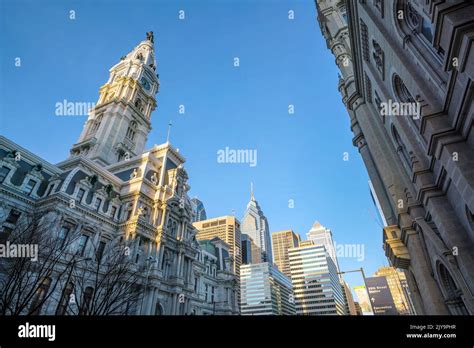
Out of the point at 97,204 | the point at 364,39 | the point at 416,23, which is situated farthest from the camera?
the point at 97,204

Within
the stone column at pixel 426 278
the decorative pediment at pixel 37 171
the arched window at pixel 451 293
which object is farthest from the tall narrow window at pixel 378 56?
the decorative pediment at pixel 37 171

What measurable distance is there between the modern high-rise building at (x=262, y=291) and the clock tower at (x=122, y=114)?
124497 mm

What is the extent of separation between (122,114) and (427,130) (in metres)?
61.6

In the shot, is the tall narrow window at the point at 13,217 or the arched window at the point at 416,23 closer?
the arched window at the point at 416,23

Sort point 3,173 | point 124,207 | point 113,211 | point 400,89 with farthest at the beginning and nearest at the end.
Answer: point 124,207, point 113,211, point 3,173, point 400,89

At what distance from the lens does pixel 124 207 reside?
3541 centimetres

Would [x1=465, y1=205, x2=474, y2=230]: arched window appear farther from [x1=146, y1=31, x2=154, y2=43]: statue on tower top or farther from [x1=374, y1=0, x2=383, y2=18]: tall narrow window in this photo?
[x1=146, y1=31, x2=154, y2=43]: statue on tower top

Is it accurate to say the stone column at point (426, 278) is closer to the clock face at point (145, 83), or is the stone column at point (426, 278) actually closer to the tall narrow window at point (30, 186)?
the tall narrow window at point (30, 186)

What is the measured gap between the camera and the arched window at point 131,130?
61.7 meters

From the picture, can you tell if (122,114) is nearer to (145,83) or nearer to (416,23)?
(145,83)

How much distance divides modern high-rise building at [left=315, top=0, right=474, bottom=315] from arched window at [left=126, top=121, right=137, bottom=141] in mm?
53103

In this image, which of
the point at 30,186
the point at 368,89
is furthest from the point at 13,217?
the point at 368,89

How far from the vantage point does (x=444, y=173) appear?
12.1 metres

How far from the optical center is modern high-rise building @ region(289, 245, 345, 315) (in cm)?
14575
